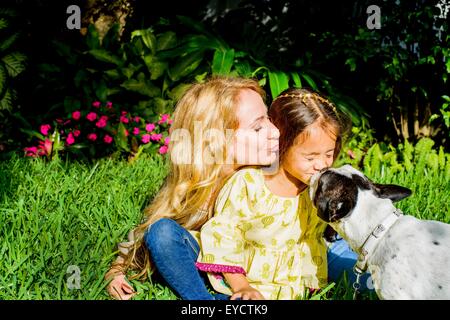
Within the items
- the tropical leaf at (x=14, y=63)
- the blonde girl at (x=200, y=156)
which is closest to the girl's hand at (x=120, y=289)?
the blonde girl at (x=200, y=156)

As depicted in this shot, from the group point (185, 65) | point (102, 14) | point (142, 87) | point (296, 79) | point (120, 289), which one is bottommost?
point (120, 289)

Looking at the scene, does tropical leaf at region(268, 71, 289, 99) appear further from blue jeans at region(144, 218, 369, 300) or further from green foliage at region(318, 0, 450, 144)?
blue jeans at region(144, 218, 369, 300)

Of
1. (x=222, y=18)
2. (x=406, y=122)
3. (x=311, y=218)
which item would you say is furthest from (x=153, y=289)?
(x=222, y=18)

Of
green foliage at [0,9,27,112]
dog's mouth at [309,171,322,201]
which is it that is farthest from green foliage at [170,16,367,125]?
dog's mouth at [309,171,322,201]

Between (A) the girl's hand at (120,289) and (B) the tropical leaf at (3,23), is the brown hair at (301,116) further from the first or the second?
(B) the tropical leaf at (3,23)

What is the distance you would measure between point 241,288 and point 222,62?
289 centimetres

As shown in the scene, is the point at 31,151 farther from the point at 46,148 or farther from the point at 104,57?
the point at 104,57

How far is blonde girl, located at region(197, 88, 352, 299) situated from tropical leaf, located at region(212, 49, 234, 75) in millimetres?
2134

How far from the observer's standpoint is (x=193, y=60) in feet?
17.2

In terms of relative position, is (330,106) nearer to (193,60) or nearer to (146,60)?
(193,60)

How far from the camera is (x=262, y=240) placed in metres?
2.77

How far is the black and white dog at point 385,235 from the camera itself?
214cm

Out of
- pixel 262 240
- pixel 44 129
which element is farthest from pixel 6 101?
pixel 262 240
